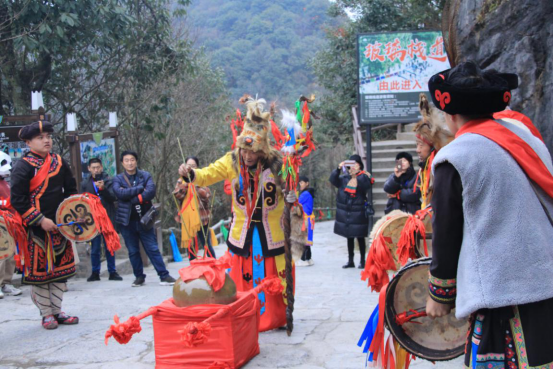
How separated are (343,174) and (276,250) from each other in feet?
14.4

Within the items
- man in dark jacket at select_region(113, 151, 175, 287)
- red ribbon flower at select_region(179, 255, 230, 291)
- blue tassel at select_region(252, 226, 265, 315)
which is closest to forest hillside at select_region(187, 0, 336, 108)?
man in dark jacket at select_region(113, 151, 175, 287)

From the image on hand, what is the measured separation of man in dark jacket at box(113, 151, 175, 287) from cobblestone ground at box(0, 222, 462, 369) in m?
0.29

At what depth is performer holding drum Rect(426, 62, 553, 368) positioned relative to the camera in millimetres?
2205

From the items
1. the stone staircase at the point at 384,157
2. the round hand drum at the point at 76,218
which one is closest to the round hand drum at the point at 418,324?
the round hand drum at the point at 76,218

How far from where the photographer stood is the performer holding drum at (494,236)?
2205 millimetres

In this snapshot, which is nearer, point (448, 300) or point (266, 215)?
point (448, 300)

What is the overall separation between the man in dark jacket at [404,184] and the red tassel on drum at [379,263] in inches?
125

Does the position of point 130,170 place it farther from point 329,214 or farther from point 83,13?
point 329,214

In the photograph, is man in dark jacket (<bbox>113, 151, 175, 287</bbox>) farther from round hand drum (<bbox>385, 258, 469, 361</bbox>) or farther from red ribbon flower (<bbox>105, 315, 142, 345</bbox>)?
round hand drum (<bbox>385, 258, 469, 361</bbox>)

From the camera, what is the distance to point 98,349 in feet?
16.0

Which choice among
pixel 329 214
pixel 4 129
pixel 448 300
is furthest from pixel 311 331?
pixel 329 214

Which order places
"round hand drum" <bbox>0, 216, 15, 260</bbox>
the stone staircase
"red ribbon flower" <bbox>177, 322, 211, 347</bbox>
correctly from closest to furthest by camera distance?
"red ribbon flower" <bbox>177, 322, 211, 347</bbox>, "round hand drum" <bbox>0, 216, 15, 260</bbox>, the stone staircase

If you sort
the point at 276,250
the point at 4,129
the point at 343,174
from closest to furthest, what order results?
the point at 276,250 < the point at 4,129 < the point at 343,174

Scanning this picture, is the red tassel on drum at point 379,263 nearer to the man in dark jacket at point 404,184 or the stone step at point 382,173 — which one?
the man in dark jacket at point 404,184
